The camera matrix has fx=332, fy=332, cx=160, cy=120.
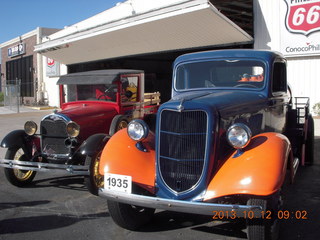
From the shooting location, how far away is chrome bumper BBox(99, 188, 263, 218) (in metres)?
2.74

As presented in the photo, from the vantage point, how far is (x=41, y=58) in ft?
81.8

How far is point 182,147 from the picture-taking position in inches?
126

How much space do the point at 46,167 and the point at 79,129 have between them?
80 centimetres

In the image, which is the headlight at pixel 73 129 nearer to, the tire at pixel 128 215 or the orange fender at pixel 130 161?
the orange fender at pixel 130 161

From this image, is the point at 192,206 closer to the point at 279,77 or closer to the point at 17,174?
the point at 279,77

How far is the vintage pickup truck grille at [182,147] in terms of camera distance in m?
3.14

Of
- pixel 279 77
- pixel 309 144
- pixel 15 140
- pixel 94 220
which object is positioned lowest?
pixel 94 220

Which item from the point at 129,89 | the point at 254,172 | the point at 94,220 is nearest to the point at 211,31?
the point at 129,89

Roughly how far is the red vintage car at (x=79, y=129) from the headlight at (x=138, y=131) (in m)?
1.18

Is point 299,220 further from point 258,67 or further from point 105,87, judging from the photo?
point 105,87

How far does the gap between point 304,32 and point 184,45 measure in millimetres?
4877

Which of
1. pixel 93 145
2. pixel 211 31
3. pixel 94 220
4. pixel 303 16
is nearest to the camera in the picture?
pixel 94 220

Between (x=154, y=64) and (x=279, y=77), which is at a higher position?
(x=154, y=64)

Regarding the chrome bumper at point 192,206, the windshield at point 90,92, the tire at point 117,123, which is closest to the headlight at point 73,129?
the tire at point 117,123
